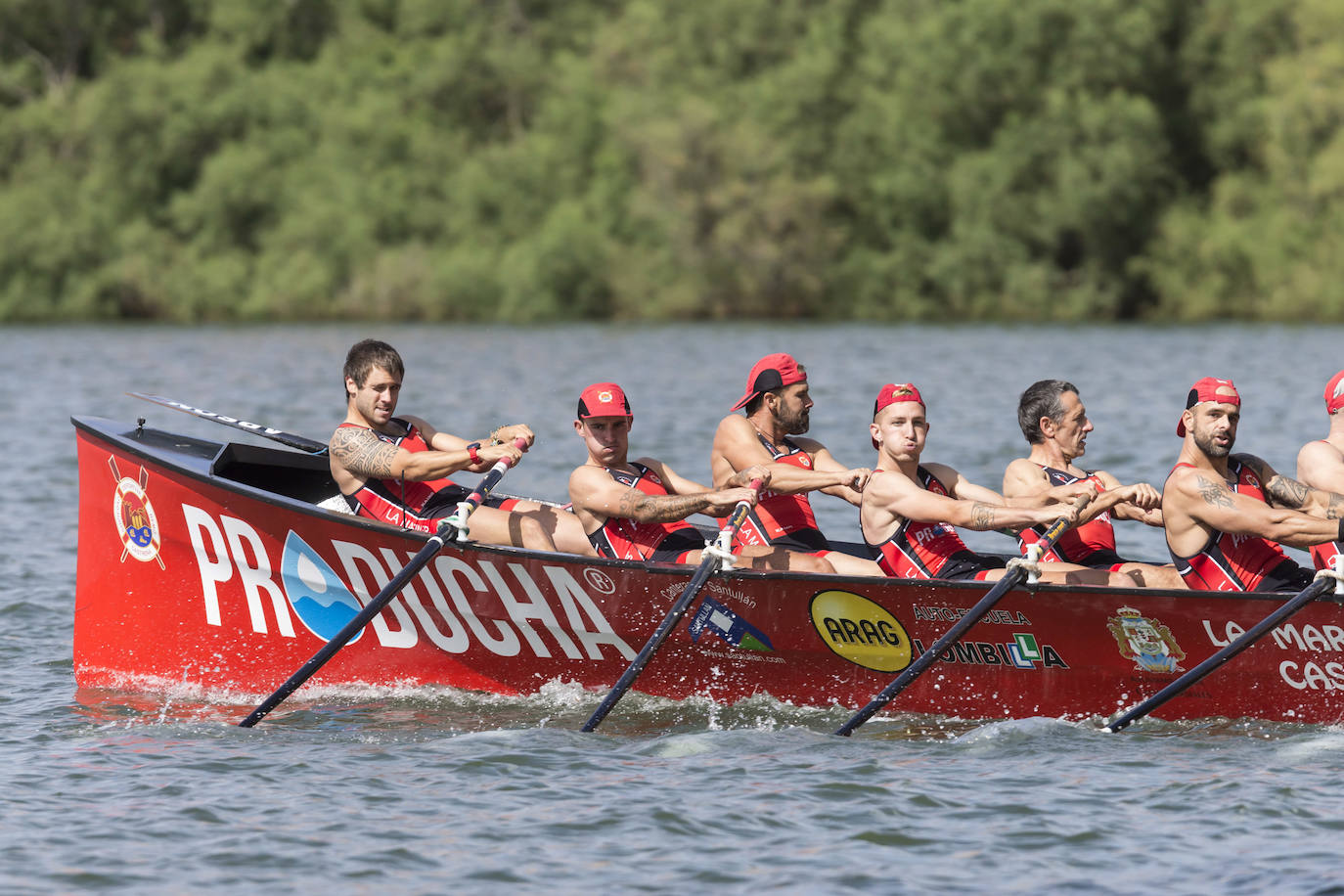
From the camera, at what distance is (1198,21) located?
45906mm

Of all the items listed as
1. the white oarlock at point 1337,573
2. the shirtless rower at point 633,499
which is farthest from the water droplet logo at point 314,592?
the white oarlock at point 1337,573

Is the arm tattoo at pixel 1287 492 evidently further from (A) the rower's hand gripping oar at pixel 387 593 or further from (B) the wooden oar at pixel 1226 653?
(A) the rower's hand gripping oar at pixel 387 593

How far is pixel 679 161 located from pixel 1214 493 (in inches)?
1531

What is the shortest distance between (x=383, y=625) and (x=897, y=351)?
90.7 ft

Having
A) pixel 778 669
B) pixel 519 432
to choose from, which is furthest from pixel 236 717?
pixel 778 669

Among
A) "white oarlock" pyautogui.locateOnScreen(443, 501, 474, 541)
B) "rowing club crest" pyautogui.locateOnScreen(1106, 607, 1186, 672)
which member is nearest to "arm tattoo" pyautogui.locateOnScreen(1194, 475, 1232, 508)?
"rowing club crest" pyautogui.locateOnScreen(1106, 607, 1186, 672)

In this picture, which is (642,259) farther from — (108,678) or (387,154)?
(108,678)

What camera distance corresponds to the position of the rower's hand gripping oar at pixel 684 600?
28.4ft

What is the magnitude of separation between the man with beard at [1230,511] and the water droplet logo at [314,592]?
14.8 feet

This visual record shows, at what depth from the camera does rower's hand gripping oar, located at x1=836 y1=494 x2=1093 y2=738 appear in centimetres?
834

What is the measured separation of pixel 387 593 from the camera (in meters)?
9.19

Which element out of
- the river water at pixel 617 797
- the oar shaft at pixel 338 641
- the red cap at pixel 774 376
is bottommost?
the river water at pixel 617 797

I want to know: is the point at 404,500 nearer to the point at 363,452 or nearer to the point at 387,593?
the point at 363,452

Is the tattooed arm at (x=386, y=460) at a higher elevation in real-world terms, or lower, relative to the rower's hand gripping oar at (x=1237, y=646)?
higher
